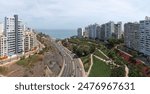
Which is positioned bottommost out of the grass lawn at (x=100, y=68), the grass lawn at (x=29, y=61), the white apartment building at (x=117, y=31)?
the grass lawn at (x=100, y=68)

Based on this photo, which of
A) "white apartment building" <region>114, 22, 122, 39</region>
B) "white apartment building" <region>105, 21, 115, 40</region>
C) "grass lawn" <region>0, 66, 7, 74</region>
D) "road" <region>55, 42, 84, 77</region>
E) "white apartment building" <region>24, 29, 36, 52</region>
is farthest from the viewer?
"white apartment building" <region>105, 21, 115, 40</region>

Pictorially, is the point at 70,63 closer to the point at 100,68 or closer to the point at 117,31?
the point at 100,68

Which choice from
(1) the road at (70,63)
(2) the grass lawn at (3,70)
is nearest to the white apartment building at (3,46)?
(2) the grass lawn at (3,70)

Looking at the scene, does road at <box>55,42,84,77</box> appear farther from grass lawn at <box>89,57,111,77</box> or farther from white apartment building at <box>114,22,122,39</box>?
white apartment building at <box>114,22,122,39</box>

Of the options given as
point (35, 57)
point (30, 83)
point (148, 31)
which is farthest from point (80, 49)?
point (148, 31)

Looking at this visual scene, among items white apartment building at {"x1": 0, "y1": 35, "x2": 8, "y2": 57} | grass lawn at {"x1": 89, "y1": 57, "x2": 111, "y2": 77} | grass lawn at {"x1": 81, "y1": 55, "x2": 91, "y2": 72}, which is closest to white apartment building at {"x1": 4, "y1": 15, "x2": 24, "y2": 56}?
white apartment building at {"x1": 0, "y1": 35, "x2": 8, "y2": 57}

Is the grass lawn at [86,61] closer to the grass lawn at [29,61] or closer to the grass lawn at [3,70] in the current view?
the grass lawn at [29,61]
